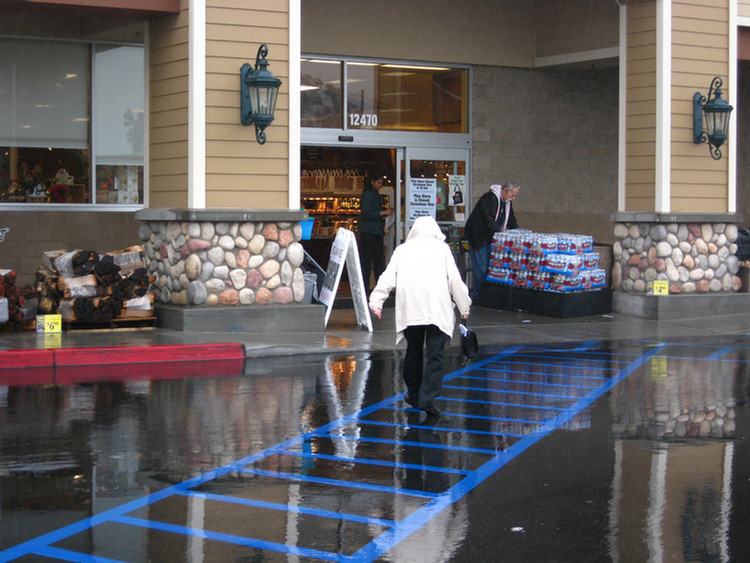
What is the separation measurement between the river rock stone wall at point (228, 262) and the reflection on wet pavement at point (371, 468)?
89.6 inches

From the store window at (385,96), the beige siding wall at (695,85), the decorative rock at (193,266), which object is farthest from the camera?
the store window at (385,96)

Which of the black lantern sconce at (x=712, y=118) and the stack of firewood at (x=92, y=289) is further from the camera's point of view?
the black lantern sconce at (x=712, y=118)

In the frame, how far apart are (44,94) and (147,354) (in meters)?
5.98

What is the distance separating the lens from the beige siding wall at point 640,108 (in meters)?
15.1

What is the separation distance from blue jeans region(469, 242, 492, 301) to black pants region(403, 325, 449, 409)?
24.5 feet

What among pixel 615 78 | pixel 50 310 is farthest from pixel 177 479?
pixel 615 78

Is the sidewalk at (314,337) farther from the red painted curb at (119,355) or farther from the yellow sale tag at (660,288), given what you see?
the yellow sale tag at (660,288)

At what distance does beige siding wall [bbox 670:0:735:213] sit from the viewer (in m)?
15.0

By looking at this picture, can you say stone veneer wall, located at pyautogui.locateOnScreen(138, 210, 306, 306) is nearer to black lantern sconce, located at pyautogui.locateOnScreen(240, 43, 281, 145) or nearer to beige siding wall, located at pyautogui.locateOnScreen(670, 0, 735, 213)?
black lantern sconce, located at pyautogui.locateOnScreen(240, 43, 281, 145)

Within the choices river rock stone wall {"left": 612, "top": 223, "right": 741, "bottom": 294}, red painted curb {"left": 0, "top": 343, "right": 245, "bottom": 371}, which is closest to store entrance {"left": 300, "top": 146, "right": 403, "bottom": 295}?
river rock stone wall {"left": 612, "top": 223, "right": 741, "bottom": 294}

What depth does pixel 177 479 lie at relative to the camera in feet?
21.1

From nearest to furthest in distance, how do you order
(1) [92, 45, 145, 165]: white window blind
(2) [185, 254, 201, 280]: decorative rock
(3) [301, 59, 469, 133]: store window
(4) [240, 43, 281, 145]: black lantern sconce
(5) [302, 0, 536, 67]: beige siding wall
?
(4) [240, 43, 281, 145]: black lantern sconce < (2) [185, 254, 201, 280]: decorative rock < (1) [92, 45, 145, 165]: white window blind < (5) [302, 0, 536, 67]: beige siding wall < (3) [301, 59, 469, 133]: store window

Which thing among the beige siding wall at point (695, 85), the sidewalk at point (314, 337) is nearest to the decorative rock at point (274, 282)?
the sidewalk at point (314, 337)

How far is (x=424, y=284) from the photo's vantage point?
859 cm
